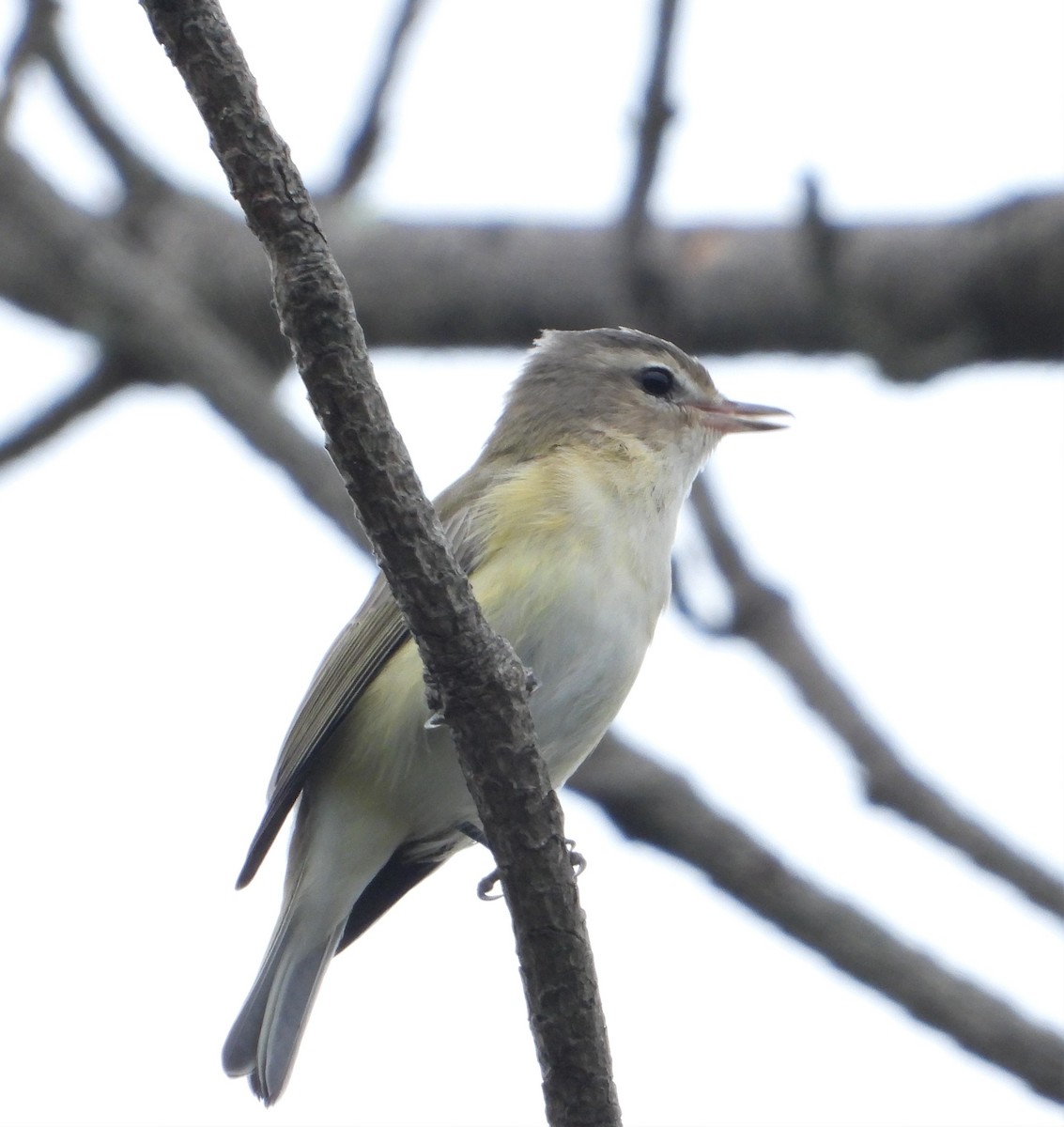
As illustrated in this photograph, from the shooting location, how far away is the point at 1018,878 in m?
3.95

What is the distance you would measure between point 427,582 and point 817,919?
5.55ft

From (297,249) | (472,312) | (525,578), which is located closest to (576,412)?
(525,578)

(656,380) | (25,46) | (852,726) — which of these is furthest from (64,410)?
(852,726)

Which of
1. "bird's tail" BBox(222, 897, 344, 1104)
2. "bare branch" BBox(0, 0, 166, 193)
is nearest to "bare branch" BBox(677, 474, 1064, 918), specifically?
"bird's tail" BBox(222, 897, 344, 1104)

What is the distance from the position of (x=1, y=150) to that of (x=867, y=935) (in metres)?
3.36

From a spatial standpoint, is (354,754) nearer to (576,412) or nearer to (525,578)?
(525,578)

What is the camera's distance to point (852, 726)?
171 inches

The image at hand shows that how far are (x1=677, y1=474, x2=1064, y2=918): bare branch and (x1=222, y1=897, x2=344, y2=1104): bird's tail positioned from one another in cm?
152

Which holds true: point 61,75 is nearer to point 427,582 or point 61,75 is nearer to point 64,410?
point 64,410

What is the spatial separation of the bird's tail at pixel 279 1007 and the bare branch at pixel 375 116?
7.93 ft

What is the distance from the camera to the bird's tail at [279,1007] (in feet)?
15.7

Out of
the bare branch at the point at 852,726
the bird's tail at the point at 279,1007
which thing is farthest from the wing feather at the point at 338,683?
the bare branch at the point at 852,726

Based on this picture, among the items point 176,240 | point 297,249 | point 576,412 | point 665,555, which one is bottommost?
point 297,249

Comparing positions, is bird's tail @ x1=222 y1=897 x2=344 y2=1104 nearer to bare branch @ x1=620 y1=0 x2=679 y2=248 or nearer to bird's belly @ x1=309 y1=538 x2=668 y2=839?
bird's belly @ x1=309 y1=538 x2=668 y2=839
